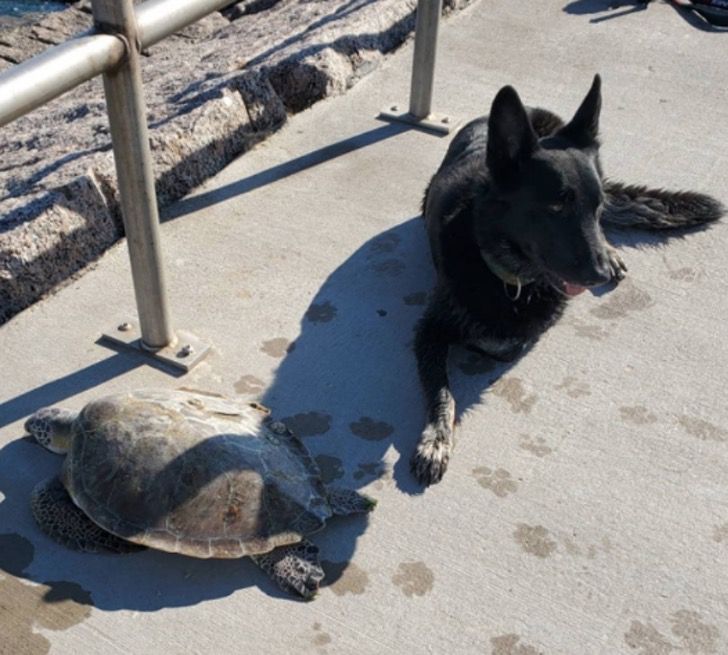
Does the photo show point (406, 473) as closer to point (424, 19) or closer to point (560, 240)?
point (560, 240)

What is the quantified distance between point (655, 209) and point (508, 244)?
118 cm

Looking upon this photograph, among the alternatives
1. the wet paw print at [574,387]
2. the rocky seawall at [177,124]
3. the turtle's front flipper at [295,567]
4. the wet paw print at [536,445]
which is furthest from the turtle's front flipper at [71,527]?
the wet paw print at [574,387]

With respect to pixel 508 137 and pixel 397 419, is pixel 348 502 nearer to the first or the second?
pixel 397 419

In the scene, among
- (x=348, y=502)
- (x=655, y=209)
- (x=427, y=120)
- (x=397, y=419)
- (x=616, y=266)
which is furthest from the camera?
(x=427, y=120)

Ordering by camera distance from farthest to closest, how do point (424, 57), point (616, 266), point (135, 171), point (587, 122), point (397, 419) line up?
point (424, 57)
point (616, 266)
point (587, 122)
point (397, 419)
point (135, 171)

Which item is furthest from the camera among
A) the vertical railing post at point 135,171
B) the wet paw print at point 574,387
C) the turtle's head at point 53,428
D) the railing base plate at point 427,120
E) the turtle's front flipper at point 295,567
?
the railing base plate at point 427,120

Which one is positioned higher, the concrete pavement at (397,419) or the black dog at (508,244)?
the black dog at (508,244)

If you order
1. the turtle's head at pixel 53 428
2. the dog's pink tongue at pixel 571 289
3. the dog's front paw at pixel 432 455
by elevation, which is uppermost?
the dog's pink tongue at pixel 571 289

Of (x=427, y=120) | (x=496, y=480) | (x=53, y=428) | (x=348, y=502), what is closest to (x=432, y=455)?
(x=496, y=480)

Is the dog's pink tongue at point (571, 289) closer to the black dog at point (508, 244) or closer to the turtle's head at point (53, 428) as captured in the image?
the black dog at point (508, 244)

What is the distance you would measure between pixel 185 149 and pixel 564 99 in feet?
7.65

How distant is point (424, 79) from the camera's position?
16.2ft

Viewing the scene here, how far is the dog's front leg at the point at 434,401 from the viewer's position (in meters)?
3.05

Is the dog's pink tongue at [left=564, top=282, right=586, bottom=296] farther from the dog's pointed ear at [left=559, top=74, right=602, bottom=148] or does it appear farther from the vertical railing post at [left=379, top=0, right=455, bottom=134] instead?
the vertical railing post at [left=379, top=0, right=455, bottom=134]
